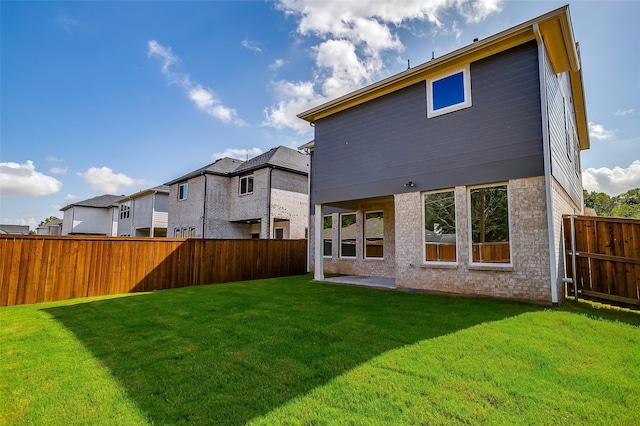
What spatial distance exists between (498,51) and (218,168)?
17.6 meters

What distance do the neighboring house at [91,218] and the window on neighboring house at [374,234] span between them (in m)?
31.8

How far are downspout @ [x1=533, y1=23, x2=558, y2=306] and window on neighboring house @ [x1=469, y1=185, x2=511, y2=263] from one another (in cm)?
79

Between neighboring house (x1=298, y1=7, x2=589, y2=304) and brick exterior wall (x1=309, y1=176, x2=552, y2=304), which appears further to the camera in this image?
neighboring house (x1=298, y1=7, x2=589, y2=304)

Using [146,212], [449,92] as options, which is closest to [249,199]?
[146,212]

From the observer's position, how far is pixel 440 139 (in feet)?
26.9

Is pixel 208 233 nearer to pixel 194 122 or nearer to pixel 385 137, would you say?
pixel 194 122

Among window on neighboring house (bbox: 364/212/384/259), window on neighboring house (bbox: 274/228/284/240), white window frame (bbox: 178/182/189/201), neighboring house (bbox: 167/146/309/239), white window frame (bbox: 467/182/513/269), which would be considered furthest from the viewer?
white window frame (bbox: 178/182/189/201)

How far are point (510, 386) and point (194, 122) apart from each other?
53.4 ft

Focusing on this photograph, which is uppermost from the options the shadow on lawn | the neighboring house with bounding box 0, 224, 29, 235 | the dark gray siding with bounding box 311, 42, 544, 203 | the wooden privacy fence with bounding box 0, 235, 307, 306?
the dark gray siding with bounding box 311, 42, 544, 203

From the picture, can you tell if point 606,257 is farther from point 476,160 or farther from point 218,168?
point 218,168

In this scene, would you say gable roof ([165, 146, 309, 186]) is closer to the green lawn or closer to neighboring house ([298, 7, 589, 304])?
neighboring house ([298, 7, 589, 304])

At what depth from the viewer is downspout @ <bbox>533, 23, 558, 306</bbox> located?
6.32m

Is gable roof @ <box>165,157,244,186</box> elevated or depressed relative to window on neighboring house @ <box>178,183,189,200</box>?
elevated

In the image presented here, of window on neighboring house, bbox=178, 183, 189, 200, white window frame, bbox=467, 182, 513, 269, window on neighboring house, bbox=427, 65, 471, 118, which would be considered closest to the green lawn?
white window frame, bbox=467, 182, 513, 269
